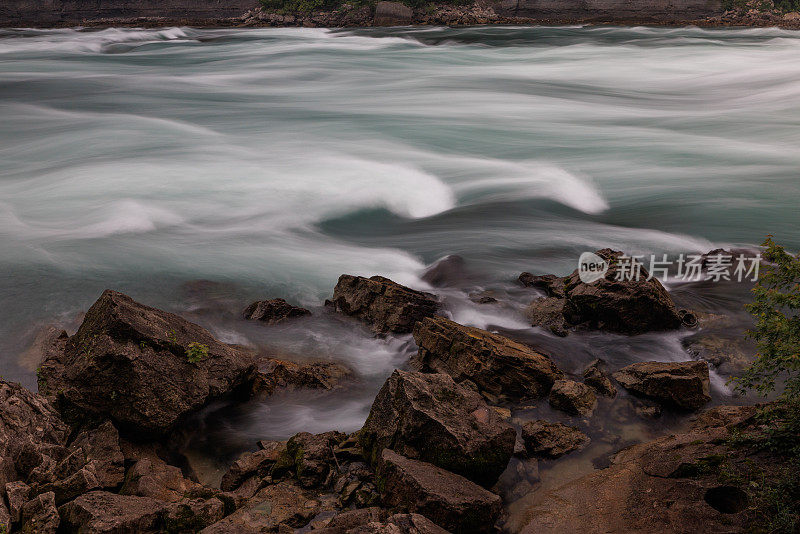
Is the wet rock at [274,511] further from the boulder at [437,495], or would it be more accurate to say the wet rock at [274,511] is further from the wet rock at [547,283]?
the wet rock at [547,283]

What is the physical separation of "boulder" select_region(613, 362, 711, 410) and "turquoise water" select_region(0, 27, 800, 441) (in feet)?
1.48

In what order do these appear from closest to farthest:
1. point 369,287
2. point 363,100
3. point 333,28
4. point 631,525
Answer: point 631,525 → point 369,287 → point 363,100 → point 333,28

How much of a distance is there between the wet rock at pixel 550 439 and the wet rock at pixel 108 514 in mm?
2956

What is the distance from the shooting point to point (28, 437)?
4715 mm

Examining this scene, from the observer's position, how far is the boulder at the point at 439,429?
15.3ft

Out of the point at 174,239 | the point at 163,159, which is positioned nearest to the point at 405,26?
the point at 163,159

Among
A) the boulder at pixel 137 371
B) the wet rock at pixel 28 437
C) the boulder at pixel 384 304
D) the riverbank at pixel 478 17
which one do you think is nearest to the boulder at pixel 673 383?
the boulder at pixel 384 304

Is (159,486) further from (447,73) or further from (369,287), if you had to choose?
Result: (447,73)

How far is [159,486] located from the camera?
4.73m

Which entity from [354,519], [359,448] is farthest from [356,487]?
[354,519]

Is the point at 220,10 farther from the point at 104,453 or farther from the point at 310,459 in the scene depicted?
the point at 310,459

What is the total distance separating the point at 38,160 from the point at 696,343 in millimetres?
14618

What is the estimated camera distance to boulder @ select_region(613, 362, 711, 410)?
231 inches

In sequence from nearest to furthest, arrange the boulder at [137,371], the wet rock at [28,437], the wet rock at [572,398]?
the wet rock at [28,437] < the boulder at [137,371] < the wet rock at [572,398]
